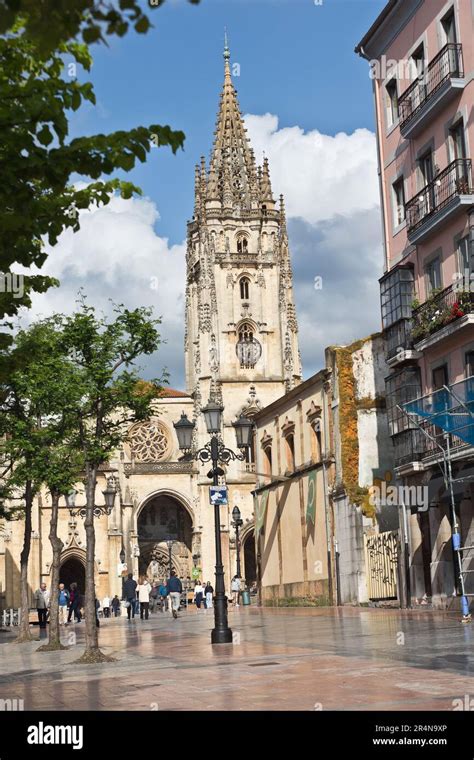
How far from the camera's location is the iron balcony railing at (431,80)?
27.1 metres

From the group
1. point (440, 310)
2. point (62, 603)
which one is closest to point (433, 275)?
point (440, 310)

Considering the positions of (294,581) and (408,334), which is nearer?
(408,334)

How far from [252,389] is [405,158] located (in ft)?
178

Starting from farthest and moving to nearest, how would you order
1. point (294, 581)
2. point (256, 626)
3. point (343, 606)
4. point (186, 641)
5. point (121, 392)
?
point (294, 581) → point (343, 606) → point (256, 626) → point (186, 641) → point (121, 392)

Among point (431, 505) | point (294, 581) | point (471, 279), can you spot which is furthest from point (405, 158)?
point (294, 581)

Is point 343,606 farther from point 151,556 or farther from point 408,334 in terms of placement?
point 151,556

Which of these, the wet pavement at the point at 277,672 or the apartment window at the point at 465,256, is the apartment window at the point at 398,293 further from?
the wet pavement at the point at 277,672

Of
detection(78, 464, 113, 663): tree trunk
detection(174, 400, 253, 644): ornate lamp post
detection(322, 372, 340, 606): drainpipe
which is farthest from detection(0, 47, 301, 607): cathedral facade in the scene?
detection(174, 400, 253, 644): ornate lamp post

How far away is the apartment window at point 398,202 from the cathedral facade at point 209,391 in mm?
47733

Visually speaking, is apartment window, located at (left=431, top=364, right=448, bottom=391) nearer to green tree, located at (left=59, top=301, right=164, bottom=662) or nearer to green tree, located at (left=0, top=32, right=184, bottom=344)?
green tree, located at (left=59, top=301, right=164, bottom=662)

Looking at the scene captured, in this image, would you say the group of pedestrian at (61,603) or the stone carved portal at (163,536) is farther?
the stone carved portal at (163,536)

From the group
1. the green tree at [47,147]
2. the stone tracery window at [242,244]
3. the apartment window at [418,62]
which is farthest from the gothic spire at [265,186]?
the green tree at [47,147]

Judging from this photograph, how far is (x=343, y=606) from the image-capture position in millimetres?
35906

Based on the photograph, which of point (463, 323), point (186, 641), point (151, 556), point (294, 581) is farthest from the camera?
point (151, 556)
